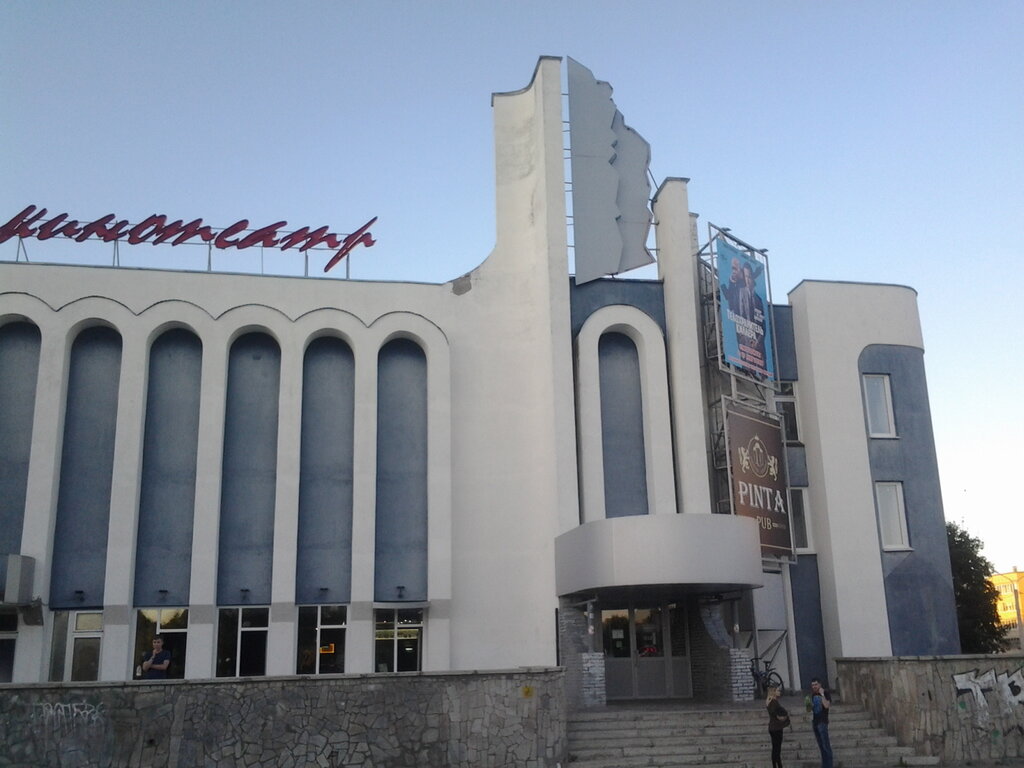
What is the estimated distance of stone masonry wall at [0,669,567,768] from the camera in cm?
1742

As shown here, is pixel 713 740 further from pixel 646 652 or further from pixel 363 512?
pixel 363 512

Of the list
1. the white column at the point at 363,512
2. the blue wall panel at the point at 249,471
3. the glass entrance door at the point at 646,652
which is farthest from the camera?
the glass entrance door at the point at 646,652

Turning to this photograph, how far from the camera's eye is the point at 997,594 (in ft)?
151

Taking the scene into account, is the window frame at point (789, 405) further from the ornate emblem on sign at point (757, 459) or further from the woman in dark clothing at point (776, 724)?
the woman in dark clothing at point (776, 724)

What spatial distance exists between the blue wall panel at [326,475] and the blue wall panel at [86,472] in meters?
5.03

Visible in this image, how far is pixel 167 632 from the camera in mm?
25891

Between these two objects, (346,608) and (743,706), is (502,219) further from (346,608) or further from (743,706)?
(743,706)

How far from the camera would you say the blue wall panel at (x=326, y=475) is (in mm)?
27047

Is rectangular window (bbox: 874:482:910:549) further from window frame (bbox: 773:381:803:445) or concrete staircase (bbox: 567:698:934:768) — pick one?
concrete staircase (bbox: 567:698:934:768)

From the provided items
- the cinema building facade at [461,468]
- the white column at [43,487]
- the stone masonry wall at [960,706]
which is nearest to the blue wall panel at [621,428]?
the cinema building facade at [461,468]


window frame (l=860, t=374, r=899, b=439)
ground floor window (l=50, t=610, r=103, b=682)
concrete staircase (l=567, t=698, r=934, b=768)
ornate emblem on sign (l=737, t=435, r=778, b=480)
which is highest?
window frame (l=860, t=374, r=899, b=439)

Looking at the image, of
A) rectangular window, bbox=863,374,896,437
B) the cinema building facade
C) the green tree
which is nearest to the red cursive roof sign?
the cinema building facade

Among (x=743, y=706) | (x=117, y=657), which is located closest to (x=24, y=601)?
(x=117, y=657)

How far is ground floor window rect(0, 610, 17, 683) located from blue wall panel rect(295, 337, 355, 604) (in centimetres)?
697
